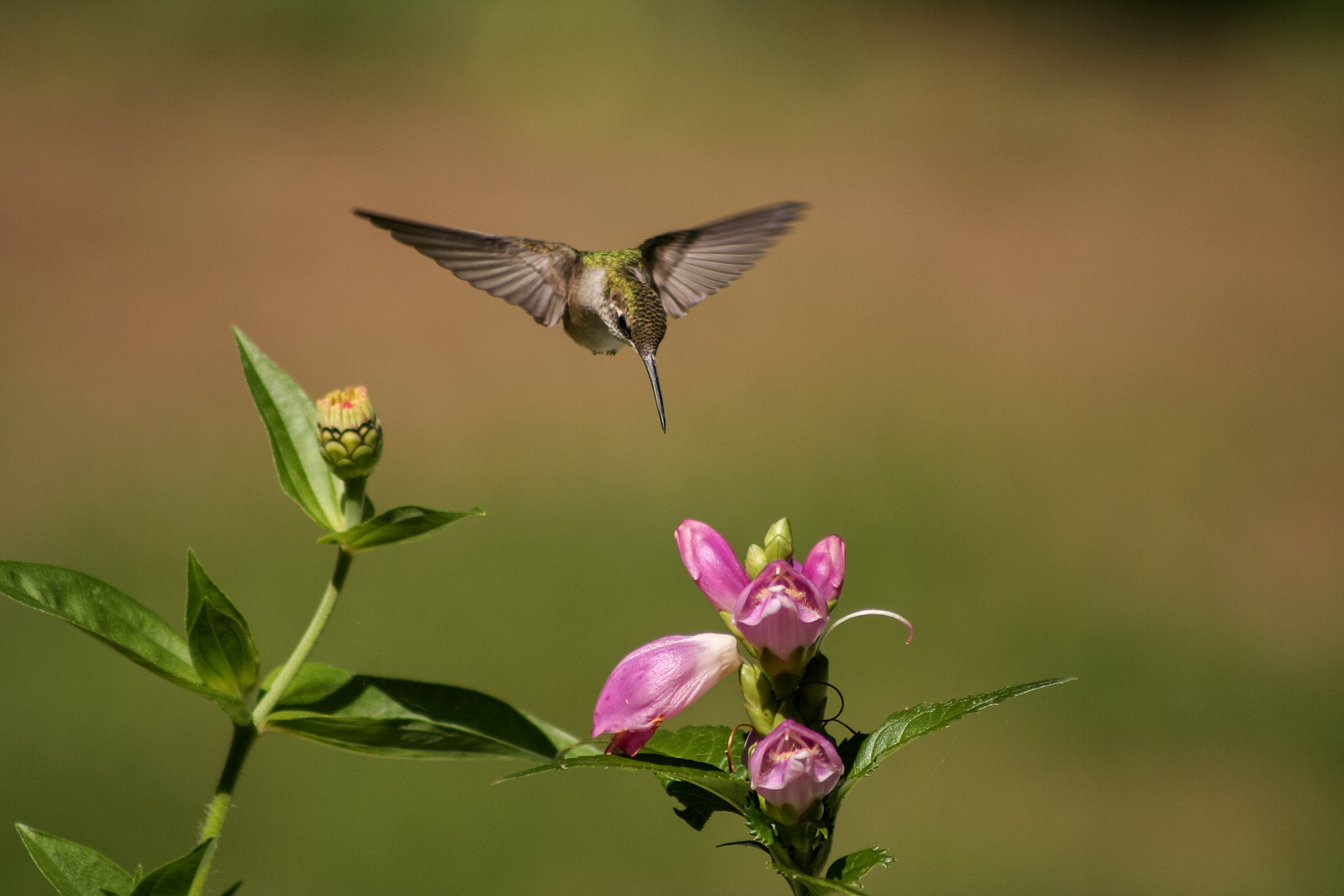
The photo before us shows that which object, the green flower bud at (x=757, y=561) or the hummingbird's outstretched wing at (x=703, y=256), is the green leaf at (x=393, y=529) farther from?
the hummingbird's outstretched wing at (x=703, y=256)

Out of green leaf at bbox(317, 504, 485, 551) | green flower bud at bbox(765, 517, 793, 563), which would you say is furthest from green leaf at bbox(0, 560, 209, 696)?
green flower bud at bbox(765, 517, 793, 563)

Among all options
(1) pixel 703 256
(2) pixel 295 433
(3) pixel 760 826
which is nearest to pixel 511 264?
(1) pixel 703 256

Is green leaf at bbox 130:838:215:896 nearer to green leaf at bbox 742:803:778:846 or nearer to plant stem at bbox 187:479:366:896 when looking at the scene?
plant stem at bbox 187:479:366:896

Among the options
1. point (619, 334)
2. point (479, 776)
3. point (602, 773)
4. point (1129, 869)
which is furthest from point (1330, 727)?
point (619, 334)

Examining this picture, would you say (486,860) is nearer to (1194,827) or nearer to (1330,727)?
(1194,827)

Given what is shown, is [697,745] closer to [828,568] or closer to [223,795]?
[828,568]

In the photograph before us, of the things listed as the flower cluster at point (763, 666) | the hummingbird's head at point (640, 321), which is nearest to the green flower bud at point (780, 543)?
the flower cluster at point (763, 666)

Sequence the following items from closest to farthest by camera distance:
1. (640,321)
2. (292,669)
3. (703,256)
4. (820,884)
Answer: (820,884) < (292,669) < (640,321) < (703,256)
